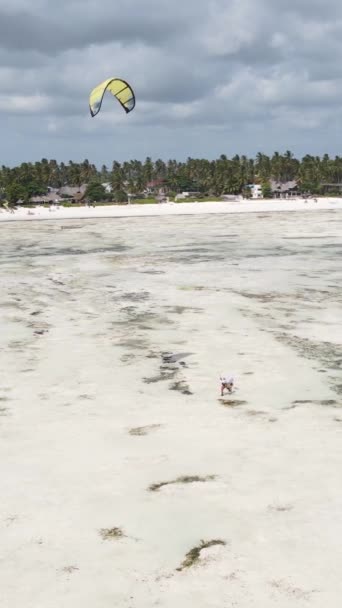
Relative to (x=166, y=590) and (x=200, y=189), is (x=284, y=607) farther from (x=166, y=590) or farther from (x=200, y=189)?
(x=200, y=189)

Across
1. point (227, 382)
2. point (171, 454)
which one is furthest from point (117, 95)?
point (171, 454)

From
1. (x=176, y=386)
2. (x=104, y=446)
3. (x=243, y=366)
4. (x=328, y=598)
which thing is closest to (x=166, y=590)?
(x=328, y=598)

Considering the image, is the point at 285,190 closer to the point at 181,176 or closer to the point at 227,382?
the point at 181,176

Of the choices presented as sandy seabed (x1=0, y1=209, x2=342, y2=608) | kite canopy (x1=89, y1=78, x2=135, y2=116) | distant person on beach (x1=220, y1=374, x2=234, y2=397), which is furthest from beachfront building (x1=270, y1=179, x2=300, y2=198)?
distant person on beach (x1=220, y1=374, x2=234, y2=397)

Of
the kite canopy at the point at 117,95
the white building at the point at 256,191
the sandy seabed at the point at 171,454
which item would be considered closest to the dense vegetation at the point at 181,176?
the white building at the point at 256,191

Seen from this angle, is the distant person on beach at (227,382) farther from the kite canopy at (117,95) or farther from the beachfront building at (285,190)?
the beachfront building at (285,190)

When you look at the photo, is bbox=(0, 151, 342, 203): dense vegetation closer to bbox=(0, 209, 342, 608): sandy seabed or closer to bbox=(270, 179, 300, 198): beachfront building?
bbox=(270, 179, 300, 198): beachfront building
